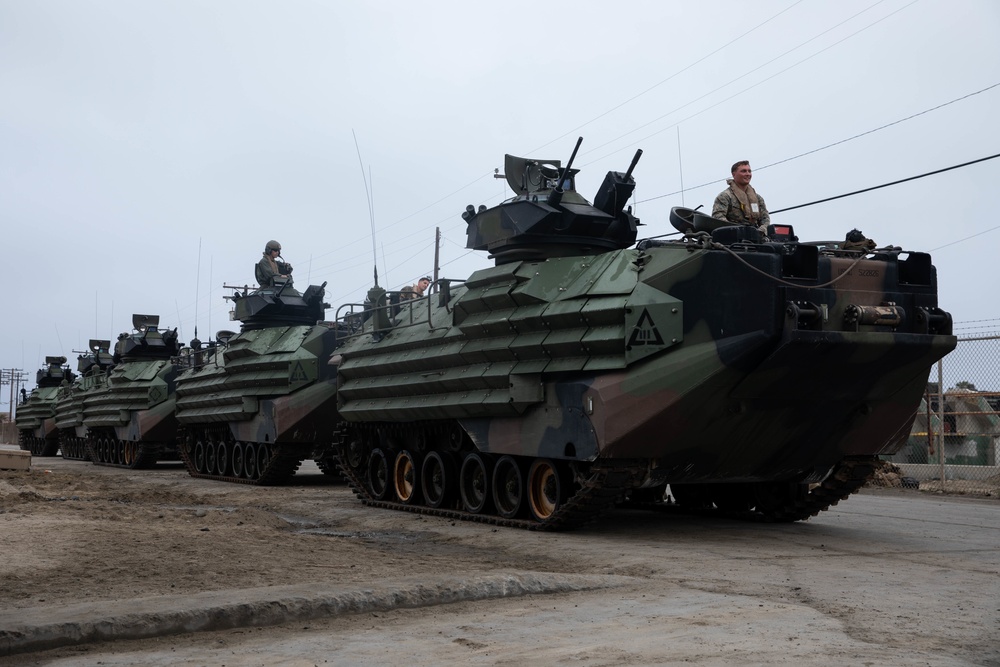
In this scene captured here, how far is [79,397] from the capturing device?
39688 mm

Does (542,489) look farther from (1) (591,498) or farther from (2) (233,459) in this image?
(2) (233,459)

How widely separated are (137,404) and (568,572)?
2543 cm

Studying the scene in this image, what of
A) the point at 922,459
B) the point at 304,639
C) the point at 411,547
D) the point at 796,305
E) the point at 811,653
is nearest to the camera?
the point at 811,653

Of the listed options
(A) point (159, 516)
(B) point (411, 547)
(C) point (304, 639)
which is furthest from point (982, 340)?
(C) point (304, 639)

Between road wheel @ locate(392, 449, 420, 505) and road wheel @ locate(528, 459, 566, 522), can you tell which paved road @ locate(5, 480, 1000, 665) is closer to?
road wheel @ locate(528, 459, 566, 522)

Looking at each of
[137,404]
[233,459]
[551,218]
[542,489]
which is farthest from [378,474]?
[137,404]

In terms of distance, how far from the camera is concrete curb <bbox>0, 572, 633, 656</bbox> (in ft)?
21.8

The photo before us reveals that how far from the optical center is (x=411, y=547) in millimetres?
12391

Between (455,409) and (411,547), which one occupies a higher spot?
(455,409)

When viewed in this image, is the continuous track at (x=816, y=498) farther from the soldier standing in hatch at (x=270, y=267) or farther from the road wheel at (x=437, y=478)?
the soldier standing in hatch at (x=270, y=267)

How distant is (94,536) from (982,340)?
1376cm

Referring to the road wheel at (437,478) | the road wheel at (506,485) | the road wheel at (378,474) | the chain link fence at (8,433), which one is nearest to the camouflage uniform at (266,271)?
the road wheel at (378,474)

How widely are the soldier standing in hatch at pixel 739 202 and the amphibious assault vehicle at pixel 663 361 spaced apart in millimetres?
491

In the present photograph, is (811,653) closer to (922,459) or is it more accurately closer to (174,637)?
(174,637)
